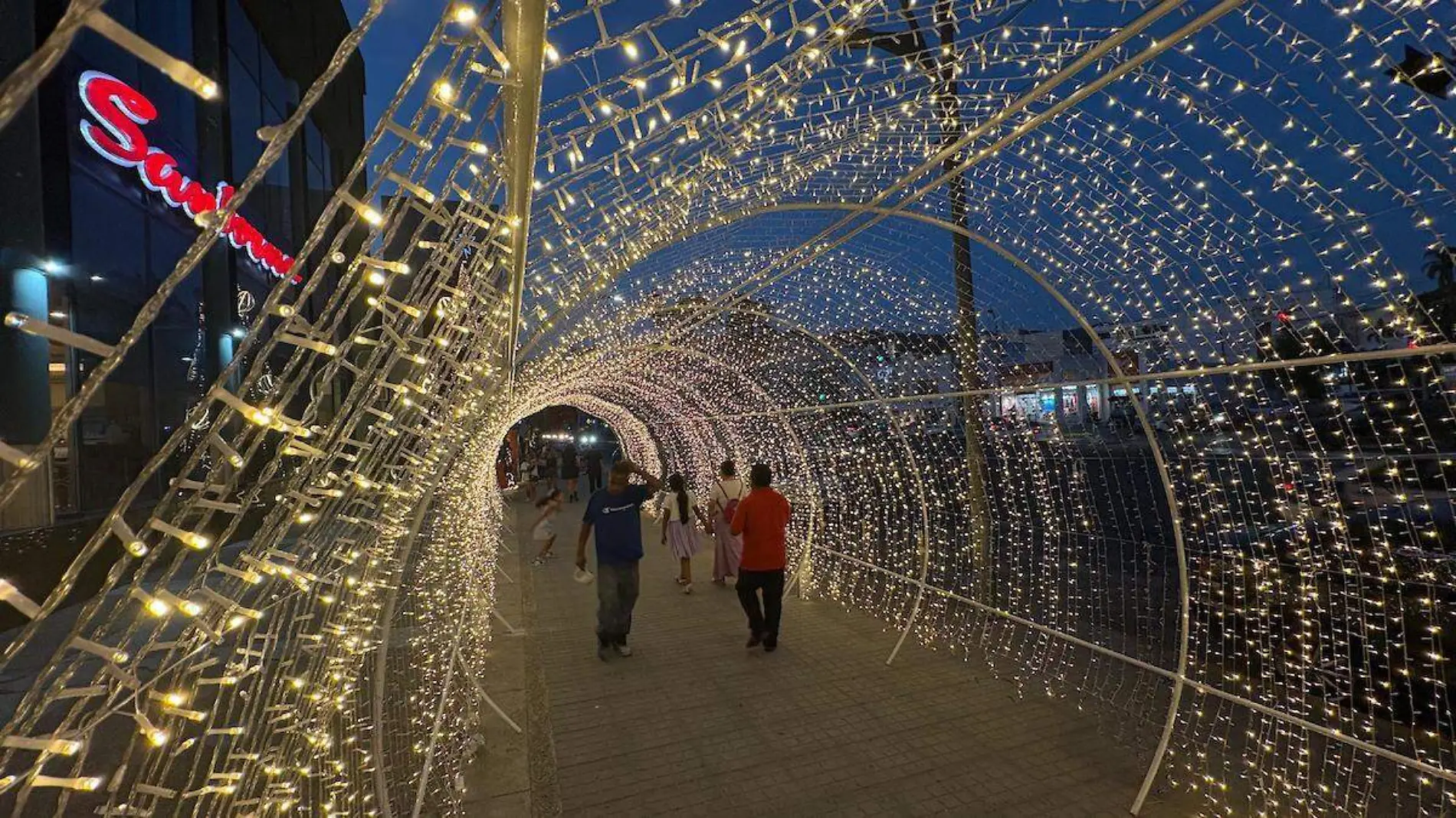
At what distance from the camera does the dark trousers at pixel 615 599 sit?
609 cm

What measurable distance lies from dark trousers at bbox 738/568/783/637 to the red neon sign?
569 cm

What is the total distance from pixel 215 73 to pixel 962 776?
14.4 metres

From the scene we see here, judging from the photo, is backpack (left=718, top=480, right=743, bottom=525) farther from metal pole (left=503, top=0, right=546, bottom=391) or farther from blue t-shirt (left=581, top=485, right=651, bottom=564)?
metal pole (left=503, top=0, right=546, bottom=391)

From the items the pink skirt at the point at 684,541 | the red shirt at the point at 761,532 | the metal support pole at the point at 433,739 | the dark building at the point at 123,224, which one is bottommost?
the metal support pole at the point at 433,739

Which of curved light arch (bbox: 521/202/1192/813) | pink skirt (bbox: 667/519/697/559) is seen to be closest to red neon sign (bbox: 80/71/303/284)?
pink skirt (bbox: 667/519/697/559)

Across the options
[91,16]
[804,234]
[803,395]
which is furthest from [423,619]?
[803,395]

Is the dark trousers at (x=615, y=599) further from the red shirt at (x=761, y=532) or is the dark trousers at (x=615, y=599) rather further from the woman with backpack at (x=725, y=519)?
the woman with backpack at (x=725, y=519)

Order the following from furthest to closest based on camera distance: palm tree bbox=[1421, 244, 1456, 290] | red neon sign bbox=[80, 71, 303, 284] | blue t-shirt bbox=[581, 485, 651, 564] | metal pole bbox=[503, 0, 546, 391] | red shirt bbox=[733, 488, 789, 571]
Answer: red neon sign bbox=[80, 71, 303, 284]
red shirt bbox=[733, 488, 789, 571]
blue t-shirt bbox=[581, 485, 651, 564]
palm tree bbox=[1421, 244, 1456, 290]
metal pole bbox=[503, 0, 546, 391]

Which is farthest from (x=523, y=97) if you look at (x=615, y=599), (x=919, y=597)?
(x=919, y=597)

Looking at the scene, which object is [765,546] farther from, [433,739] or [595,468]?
[595,468]

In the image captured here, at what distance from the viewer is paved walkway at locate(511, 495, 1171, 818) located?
399 cm

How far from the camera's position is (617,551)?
6.02 metres

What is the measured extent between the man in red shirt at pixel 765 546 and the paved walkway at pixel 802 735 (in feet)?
1.53

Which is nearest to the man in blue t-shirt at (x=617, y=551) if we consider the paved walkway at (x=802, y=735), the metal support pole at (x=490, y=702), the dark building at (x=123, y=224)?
the paved walkway at (x=802, y=735)
